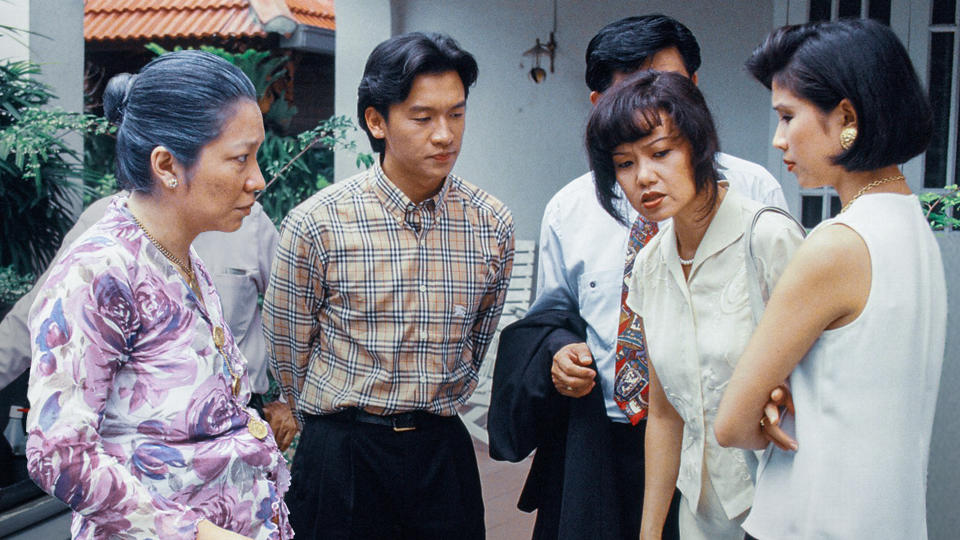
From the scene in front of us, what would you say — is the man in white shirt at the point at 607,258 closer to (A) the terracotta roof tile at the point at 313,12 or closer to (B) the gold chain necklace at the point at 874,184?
(B) the gold chain necklace at the point at 874,184

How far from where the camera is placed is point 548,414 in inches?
93.0

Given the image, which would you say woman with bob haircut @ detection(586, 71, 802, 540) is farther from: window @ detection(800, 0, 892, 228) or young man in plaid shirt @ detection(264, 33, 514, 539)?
window @ detection(800, 0, 892, 228)

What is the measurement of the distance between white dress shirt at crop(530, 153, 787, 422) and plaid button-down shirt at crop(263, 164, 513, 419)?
0.20 metres

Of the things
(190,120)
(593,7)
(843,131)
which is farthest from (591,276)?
(593,7)

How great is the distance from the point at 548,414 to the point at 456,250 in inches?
21.0

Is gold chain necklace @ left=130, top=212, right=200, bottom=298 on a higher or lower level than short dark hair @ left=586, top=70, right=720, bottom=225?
lower

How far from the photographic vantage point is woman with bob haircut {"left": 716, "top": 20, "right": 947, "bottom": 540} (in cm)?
151

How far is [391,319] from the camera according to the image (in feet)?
8.13

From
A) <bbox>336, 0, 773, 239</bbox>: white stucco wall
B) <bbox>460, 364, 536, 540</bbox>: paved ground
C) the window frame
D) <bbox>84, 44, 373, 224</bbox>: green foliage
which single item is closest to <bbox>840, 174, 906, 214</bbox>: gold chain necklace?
<bbox>460, 364, 536, 540</bbox>: paved ground

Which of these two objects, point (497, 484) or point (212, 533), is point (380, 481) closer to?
point (212, 533)

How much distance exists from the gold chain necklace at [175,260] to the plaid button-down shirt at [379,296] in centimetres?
72

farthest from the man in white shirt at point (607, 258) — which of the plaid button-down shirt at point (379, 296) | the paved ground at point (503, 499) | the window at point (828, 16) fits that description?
the window at point (828, 16)

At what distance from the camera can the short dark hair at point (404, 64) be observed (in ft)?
8.07

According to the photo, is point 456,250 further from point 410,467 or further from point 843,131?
point 843,131
